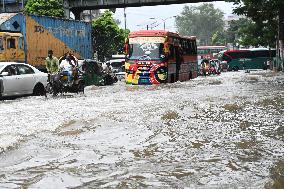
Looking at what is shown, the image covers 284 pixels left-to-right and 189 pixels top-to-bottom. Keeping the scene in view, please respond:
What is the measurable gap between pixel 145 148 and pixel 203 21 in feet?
550

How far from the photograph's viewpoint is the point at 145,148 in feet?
22.0

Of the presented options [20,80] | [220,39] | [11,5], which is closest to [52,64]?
[20,80]

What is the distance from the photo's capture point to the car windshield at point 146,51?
2472cm

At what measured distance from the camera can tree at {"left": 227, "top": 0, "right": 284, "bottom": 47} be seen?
3105cm

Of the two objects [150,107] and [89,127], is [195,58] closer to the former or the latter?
[150,107]

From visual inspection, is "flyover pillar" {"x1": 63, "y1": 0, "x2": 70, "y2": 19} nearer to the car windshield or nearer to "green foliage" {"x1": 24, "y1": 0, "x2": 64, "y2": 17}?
"green foliage" {"x1": 24, "y1": 0, "x2": 64, "y2": 17}

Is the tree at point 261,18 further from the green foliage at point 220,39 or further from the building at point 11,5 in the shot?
the green foliage at point 220,39

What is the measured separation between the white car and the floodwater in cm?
535

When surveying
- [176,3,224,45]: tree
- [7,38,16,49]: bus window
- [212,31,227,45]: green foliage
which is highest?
[176,3,224,45]: tree

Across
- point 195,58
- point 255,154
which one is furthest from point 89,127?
point 195,58

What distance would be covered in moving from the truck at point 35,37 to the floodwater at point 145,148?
13544 mm

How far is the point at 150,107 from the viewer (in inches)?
471

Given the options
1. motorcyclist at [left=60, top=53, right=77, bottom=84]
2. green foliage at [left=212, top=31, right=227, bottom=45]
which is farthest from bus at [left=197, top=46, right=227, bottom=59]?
motorcyclist at [left=60, top=53, right=77, bottom=84]

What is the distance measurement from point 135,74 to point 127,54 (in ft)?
3.56
